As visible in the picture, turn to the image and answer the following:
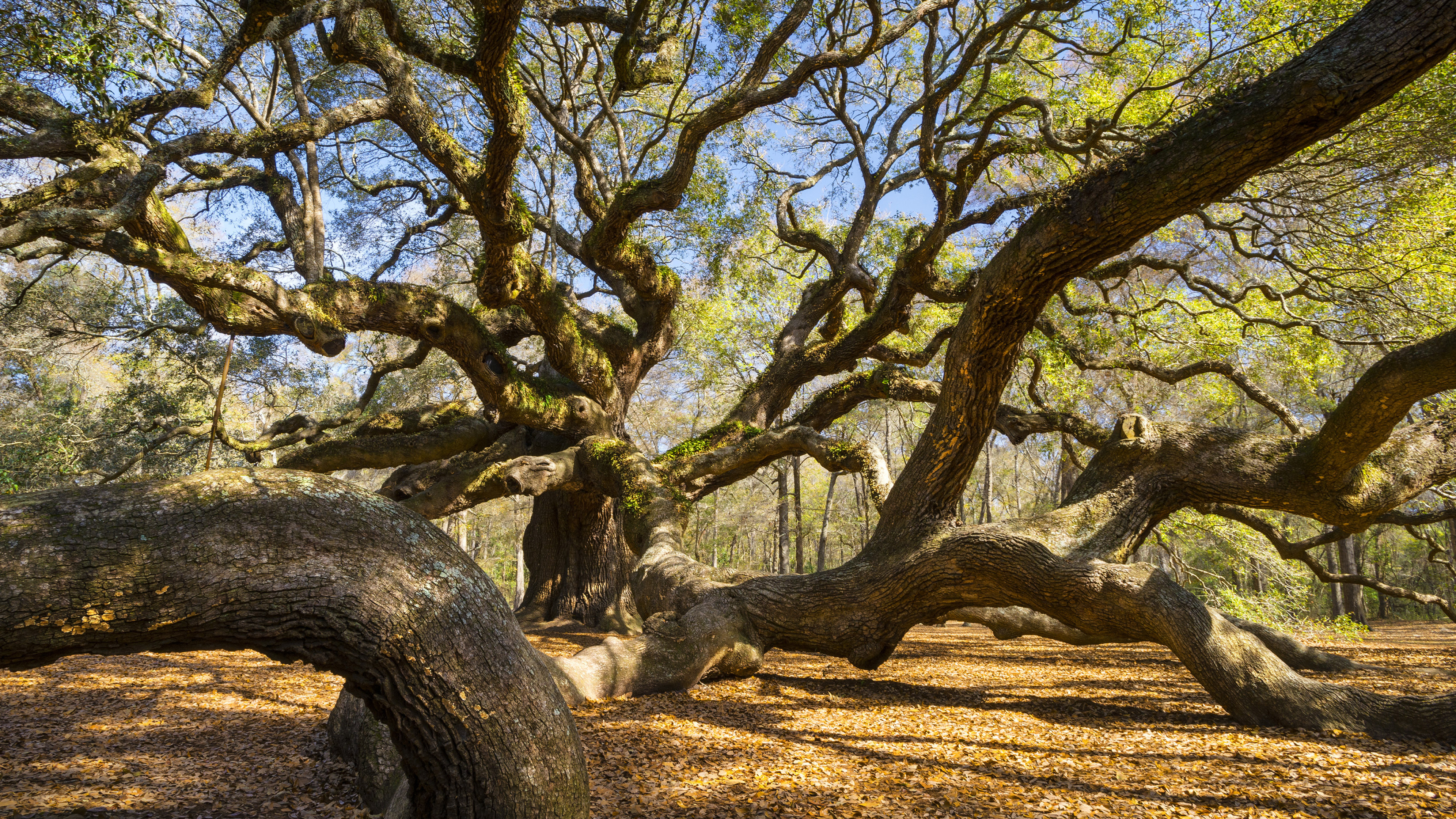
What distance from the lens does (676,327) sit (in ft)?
38.6

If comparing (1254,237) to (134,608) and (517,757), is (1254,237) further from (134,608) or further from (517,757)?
(134,608)

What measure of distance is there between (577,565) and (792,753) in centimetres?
789

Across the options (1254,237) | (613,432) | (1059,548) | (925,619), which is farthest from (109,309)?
(1254,237)

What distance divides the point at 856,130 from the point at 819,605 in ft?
24.3

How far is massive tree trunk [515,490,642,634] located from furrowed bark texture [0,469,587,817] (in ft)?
28.4

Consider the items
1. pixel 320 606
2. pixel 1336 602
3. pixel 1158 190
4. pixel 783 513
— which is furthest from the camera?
pixel 783 513

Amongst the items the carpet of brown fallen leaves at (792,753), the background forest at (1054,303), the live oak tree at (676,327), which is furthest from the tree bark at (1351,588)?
the carpet of brown fallen leaves at (792,753)

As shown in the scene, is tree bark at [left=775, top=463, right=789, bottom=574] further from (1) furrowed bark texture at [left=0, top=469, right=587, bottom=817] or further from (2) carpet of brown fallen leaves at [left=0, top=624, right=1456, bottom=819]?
(1) furrowed bark texture at [left=0, top=469, right=587, bottom=817]

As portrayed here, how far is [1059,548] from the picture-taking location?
627 centimetres

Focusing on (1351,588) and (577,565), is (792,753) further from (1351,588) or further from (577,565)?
(1351,588)

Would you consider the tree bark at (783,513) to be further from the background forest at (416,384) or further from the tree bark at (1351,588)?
the tree bark at (1351,588)

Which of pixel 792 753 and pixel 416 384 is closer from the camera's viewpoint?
pixel 792 753

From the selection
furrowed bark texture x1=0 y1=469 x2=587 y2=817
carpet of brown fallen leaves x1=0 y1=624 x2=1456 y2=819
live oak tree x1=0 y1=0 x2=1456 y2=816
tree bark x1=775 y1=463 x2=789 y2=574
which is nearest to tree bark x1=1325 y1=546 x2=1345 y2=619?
live oak tree x1=0 y1=0 x2=1456 y2=816

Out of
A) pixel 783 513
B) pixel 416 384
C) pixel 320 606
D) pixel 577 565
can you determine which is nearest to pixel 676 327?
pixel 577 565
